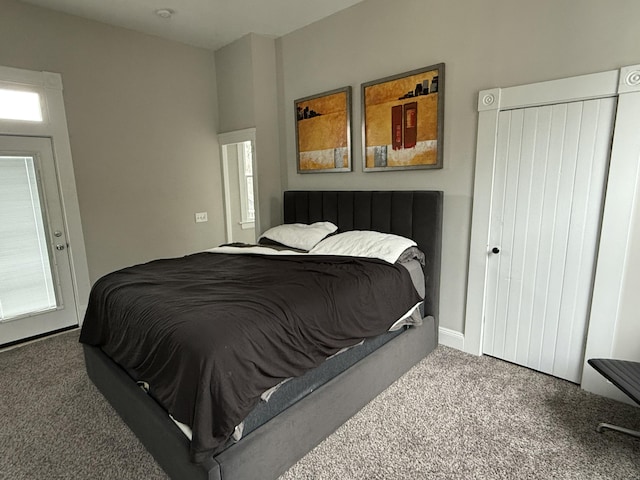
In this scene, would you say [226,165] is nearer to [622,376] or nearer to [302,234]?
[302,234]

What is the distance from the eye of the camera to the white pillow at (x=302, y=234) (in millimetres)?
3275

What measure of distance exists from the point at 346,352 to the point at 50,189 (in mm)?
3226

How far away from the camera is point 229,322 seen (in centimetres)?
163

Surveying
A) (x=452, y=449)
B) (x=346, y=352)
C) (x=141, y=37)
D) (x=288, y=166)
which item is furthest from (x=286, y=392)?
(x=141, y=37)

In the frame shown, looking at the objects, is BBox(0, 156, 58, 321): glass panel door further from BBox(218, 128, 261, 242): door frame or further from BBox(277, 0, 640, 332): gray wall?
BBox(277, 0, 640, 332): gray wall

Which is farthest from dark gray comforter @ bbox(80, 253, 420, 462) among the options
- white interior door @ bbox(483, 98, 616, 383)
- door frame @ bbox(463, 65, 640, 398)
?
door frame @ bbox(463, 65, 640, 398)

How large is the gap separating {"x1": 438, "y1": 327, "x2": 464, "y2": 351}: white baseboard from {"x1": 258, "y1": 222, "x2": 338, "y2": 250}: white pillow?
1.35m

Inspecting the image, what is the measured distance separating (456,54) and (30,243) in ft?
13.5

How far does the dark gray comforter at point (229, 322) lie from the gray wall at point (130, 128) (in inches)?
54.7

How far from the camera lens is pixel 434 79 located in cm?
280

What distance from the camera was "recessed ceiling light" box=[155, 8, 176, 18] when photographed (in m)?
3.30

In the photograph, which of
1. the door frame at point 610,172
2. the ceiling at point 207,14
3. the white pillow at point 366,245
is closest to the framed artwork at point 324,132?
the ceiling at point 207,14

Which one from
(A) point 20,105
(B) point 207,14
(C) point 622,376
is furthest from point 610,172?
(A) point 20,105

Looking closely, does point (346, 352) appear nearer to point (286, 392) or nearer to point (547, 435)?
point (286, 392)
